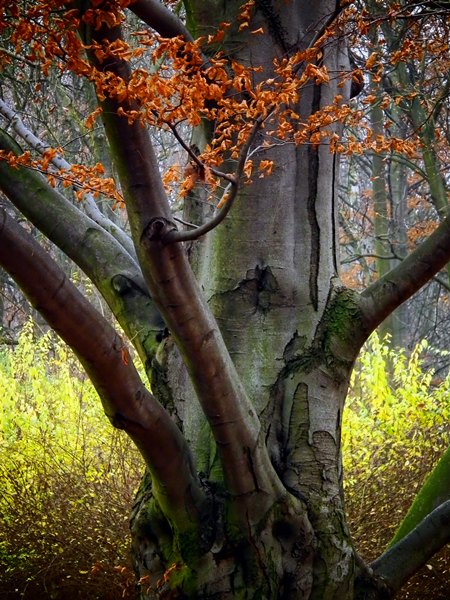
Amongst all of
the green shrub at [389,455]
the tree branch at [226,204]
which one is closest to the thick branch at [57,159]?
the tree branch at [226,204]

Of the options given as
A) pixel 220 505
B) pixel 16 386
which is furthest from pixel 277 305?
pixel 16 386

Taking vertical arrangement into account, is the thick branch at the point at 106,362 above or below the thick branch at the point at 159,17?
below

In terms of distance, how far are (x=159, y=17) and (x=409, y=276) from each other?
4.14ft

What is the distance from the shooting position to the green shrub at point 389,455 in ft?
15.9

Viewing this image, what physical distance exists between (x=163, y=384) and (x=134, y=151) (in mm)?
1163

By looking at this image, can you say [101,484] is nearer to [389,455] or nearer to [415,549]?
[389,455]

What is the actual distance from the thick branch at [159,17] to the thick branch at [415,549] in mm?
2035

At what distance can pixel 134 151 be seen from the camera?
2188 millimetres

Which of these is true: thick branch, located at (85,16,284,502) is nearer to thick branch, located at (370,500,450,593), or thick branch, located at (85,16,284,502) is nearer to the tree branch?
the tree branch

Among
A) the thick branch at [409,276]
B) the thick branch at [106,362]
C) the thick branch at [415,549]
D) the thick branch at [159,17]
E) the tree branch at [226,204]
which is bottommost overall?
the thick branch at [415,549]

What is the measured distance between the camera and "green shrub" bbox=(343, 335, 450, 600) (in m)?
4.84

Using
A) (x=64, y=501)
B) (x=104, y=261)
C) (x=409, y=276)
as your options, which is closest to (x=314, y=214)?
(x=409, y=276)

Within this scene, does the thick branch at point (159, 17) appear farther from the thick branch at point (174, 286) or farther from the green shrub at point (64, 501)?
the green shrub at point (64, 501)

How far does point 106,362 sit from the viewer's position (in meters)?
2.23
